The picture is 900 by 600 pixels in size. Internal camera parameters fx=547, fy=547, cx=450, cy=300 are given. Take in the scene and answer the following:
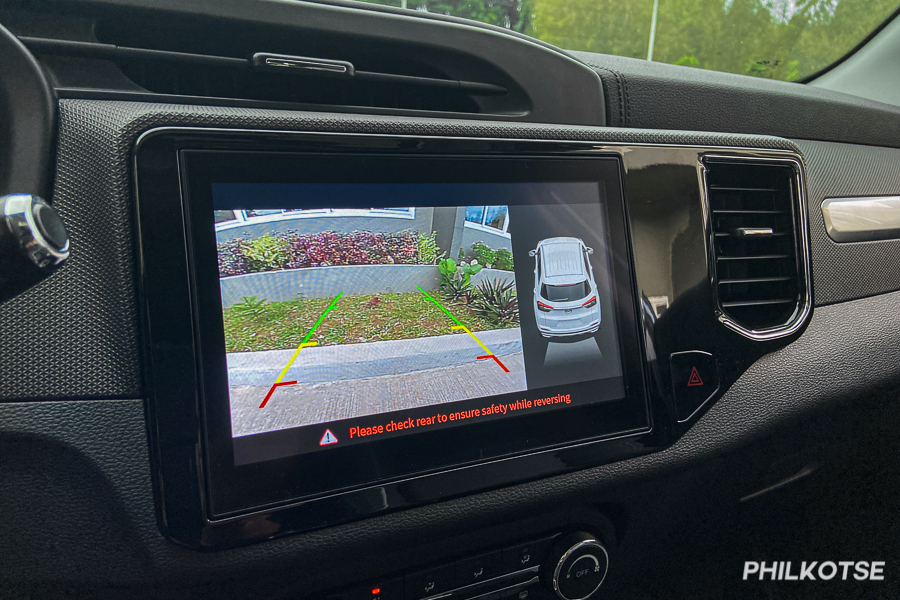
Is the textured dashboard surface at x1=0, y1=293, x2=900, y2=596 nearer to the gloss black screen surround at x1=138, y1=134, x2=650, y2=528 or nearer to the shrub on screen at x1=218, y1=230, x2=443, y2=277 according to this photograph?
the gloss black screen surround at x1=138, y1=134, x2=650, y2=528

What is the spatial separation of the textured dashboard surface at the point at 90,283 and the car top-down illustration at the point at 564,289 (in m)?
0.50

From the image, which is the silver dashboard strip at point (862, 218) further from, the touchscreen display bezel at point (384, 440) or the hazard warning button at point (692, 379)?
the touchscreen display bezel at point (384, 440)

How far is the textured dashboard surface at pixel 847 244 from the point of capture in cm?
120

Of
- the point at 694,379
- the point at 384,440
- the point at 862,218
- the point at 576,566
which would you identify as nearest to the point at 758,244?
the point at 694,379

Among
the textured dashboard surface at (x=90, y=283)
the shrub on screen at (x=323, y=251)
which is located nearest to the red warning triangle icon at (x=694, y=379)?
the shrub on screen at (x=323, y=251)

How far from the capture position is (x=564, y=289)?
34.5 inches

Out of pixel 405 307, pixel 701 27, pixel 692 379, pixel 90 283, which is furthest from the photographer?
pixel 701 27

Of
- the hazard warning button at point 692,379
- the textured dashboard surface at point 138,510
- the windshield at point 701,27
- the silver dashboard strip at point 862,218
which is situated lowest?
the textured dashboard surface at point 138,510

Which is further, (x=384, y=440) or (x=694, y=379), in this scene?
(x=694, y=379)

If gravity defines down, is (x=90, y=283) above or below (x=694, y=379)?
above

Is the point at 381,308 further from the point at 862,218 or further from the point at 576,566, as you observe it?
the point at 862,218

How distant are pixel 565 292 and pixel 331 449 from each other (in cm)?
43

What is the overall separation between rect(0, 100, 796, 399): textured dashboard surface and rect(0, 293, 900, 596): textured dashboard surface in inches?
1.4

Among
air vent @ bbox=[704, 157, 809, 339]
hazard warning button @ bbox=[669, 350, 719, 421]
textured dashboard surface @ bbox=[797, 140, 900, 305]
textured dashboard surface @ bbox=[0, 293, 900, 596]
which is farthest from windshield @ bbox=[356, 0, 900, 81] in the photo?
textured dashboard surface @ bbox=[0, 293, 900, 596]
